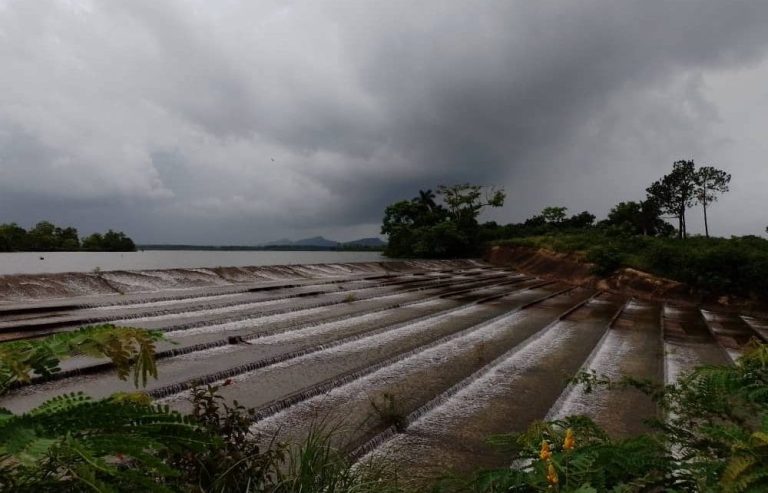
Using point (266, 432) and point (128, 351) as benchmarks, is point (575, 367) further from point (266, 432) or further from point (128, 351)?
point (128, 351)

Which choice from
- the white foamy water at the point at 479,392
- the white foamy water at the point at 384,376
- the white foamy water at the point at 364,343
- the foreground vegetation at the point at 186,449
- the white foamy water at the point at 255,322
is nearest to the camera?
the foreground vegetation at the point at 186,449

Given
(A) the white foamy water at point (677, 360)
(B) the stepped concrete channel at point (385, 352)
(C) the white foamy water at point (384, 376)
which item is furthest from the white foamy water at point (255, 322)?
(A) the white foamy water at point (677, 360)

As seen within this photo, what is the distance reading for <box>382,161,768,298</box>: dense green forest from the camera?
1734 cm

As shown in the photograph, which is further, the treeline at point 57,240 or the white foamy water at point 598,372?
the treeline at point 57,240

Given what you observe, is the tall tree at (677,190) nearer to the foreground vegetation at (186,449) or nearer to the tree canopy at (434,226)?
the tree canopy at (434,226)

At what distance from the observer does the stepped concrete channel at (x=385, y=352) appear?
4785mm

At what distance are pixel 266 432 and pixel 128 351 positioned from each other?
10.0ft

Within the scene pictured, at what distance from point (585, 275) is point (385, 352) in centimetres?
1946

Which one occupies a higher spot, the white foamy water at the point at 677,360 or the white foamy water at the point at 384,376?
the white foamy water at the point at 384,376

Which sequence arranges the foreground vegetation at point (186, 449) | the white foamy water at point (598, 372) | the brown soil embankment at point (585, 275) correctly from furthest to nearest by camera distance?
the brown soil embankment at point (585, 275), the white foamy water at point (598, 372), the foreground vegetation at point (186, 449)

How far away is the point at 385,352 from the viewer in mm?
7645

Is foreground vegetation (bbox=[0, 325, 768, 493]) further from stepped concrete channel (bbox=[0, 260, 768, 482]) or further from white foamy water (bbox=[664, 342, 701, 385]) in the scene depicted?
white foamy water (bbox=[664, 342, 701, 385])

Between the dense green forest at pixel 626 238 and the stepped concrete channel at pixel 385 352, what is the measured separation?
221 centimetres

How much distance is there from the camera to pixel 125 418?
1482mm
